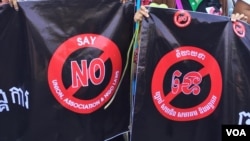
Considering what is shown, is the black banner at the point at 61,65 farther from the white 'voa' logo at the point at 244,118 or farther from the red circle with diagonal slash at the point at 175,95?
the white 'voa' logo at the point at 244,118

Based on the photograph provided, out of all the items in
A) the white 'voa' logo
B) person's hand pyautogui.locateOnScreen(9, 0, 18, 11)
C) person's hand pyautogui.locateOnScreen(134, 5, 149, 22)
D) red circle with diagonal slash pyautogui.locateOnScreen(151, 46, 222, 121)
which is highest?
person's hand pyautogui.locateOnScreen(9, 0, 18, 11)

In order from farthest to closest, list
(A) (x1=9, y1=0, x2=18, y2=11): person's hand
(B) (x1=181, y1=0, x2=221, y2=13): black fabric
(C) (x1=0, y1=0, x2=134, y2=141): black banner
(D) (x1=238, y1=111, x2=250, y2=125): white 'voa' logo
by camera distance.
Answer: (B) (x1=181, y1=0, x2=221, y2=13): black fabric < (D) (x1=238, y1=111, x2=250, y2=125): white 'voa' logo < (C) (x1=0, y1=0, x2=134, y2=141): black banner < (A) (x1=9, y1=0, x2=18, y2=11): person's hand

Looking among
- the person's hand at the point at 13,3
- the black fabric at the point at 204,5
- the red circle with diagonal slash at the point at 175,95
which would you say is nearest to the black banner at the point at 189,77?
the red circle with diagonal slash at the point at 175,95

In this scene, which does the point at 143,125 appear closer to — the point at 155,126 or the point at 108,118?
the point at 155,126

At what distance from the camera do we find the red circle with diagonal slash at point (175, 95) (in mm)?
3338

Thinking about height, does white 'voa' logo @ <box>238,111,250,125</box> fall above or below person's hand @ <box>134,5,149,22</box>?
below

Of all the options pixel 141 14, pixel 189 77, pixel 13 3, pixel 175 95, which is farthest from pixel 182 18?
pixel 13 3

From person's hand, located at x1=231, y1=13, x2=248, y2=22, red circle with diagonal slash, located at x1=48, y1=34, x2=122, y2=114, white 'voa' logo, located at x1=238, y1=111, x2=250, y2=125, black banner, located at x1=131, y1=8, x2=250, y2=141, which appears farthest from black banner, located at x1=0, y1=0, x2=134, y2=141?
white 'voa' logo, located at x1=238, y1=111, x2=250, y2=125

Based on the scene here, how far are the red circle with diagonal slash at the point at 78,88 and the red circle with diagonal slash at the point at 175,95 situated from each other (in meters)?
0.38

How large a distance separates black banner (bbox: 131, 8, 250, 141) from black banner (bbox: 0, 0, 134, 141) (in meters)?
0.32

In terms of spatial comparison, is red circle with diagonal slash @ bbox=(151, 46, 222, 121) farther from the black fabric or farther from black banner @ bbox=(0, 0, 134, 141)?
the black fabric

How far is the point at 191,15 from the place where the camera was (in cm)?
332

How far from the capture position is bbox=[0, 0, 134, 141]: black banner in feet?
10.9

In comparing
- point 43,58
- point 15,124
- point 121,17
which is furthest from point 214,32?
point 15,124
